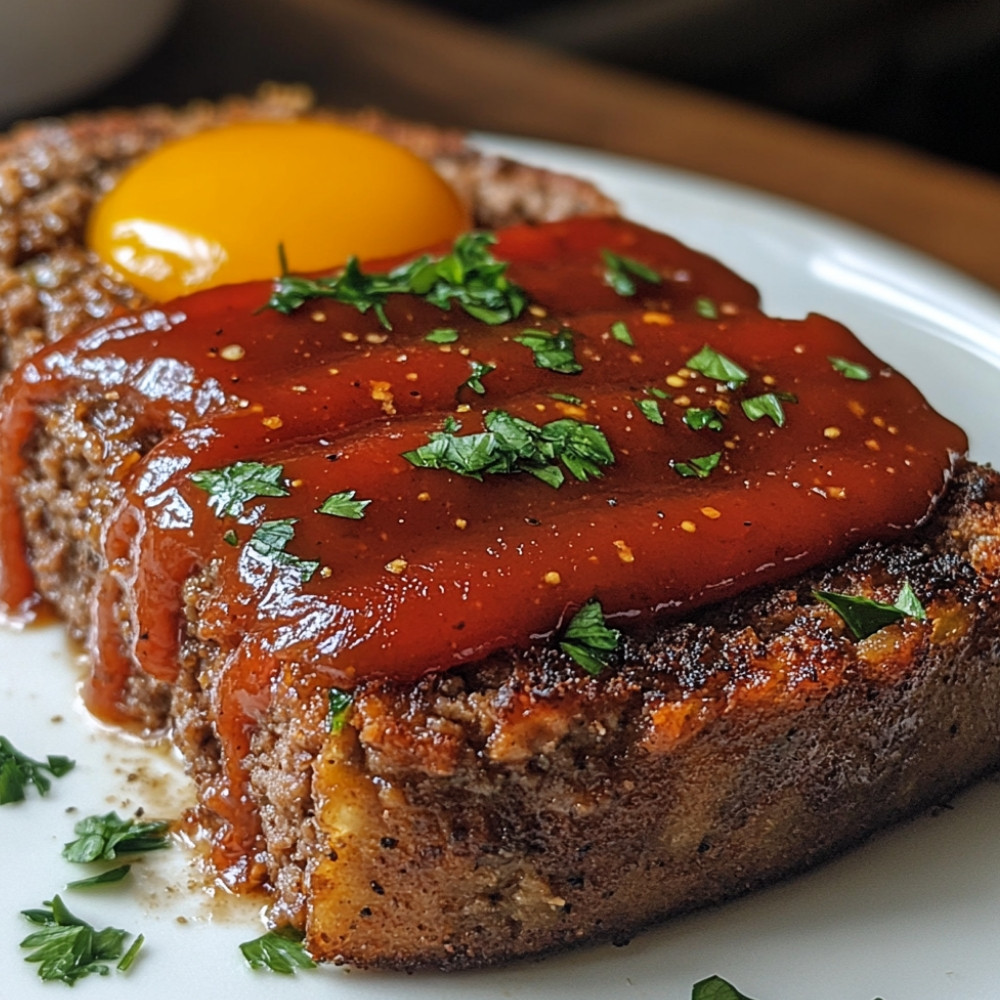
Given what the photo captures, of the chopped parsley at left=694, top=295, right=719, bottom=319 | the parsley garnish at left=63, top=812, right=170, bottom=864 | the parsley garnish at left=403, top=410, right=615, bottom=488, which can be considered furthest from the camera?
the chopped parsley at left=694, top=295, right=719, bottom=319

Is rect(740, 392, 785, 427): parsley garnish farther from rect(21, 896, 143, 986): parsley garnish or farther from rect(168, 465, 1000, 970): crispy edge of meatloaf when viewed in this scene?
rect(21, 896, 143, 986): parsley garnish

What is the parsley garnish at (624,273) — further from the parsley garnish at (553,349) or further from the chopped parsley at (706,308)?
the parsley garnish at (553,349)

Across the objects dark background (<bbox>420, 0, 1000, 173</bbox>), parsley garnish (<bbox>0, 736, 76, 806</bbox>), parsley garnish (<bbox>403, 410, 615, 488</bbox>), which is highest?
parsley garnish (<bbox>403, 410, 615, 488</bbox>)

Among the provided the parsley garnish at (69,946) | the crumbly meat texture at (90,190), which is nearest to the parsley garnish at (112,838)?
the parsley garnish at (69,946)

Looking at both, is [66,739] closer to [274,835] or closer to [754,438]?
[274,835]

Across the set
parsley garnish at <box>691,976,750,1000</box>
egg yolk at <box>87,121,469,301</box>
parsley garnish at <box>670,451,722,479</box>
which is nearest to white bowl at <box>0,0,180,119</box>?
egg yolk at <box>87,121,469,301</box>

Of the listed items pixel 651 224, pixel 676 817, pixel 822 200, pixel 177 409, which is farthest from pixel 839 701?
pixel 822 200

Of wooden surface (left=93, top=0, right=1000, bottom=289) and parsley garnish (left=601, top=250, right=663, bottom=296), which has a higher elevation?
parsley garnish (left=601, top=250, right=663, bottom=296)
